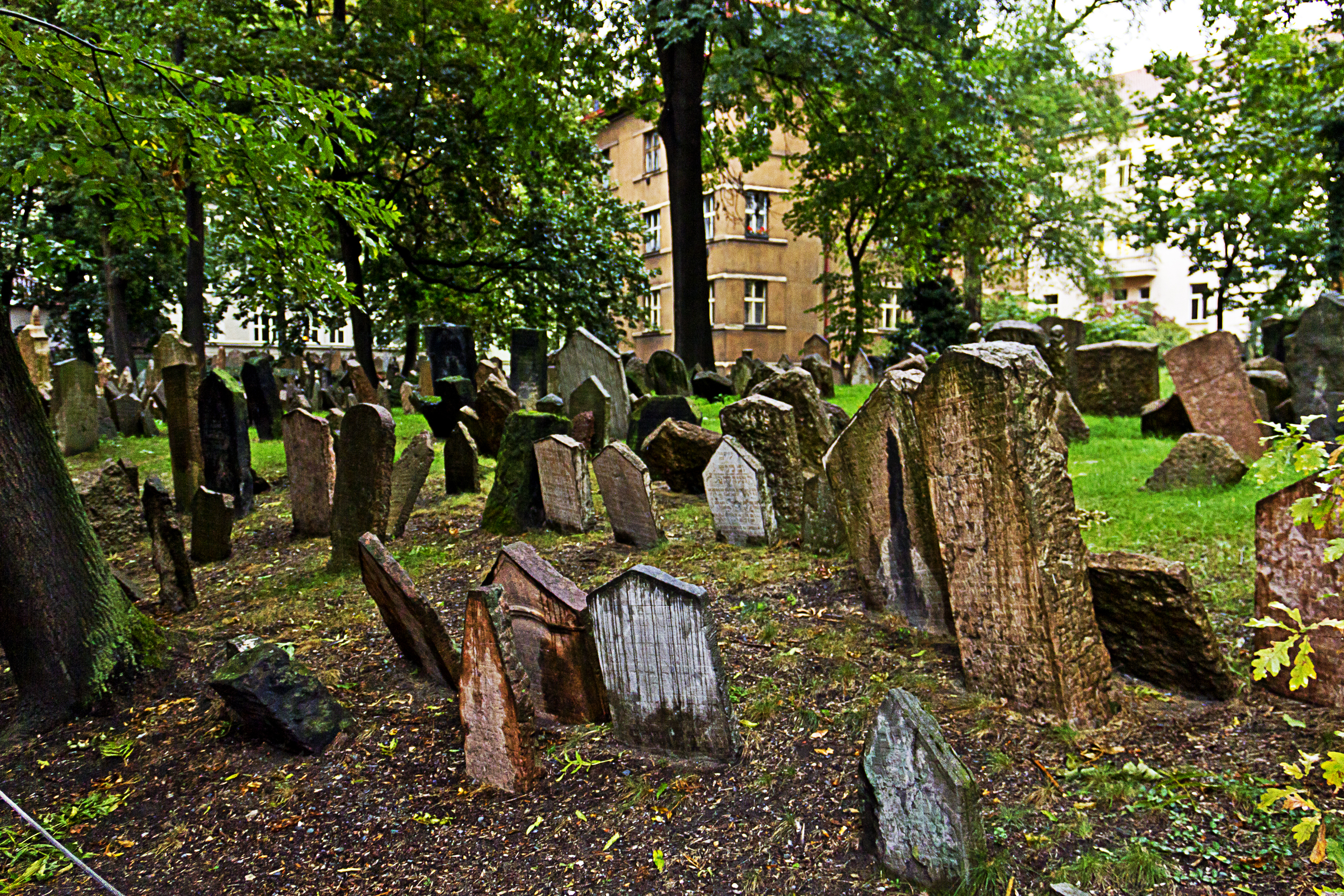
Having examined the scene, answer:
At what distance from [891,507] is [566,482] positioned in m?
2.75

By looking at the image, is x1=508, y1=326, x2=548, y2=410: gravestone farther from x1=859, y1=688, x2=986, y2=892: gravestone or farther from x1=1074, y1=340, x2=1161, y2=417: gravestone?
x1=859, y1=688, x2=986, y2=892: gravestone

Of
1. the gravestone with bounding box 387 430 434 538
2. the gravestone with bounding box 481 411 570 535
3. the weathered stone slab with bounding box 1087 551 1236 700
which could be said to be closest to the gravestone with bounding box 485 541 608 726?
the weathered stone slab with bounding box 1087 551 1236 700

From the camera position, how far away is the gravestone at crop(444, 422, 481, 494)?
309 inches

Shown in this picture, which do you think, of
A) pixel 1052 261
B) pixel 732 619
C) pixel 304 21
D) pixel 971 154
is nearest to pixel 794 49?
pixel 971 154

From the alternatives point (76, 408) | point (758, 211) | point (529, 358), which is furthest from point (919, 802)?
point (758, 211)

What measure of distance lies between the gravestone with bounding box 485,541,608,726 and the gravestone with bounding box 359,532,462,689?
358 mm

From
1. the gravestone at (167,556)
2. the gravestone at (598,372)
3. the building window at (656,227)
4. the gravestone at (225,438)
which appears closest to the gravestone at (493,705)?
the gravestone at (167,556)

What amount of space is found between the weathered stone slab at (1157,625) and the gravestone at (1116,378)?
7.86m

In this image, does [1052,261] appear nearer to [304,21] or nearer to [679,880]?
[304,21]

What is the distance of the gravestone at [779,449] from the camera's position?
5.88 m

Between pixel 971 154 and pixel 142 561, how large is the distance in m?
16.5

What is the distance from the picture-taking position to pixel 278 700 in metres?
3.65

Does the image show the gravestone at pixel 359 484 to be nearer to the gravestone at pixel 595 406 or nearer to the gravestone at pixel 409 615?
the gravestone at pixel 409 615

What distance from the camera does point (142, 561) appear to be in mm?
6840
